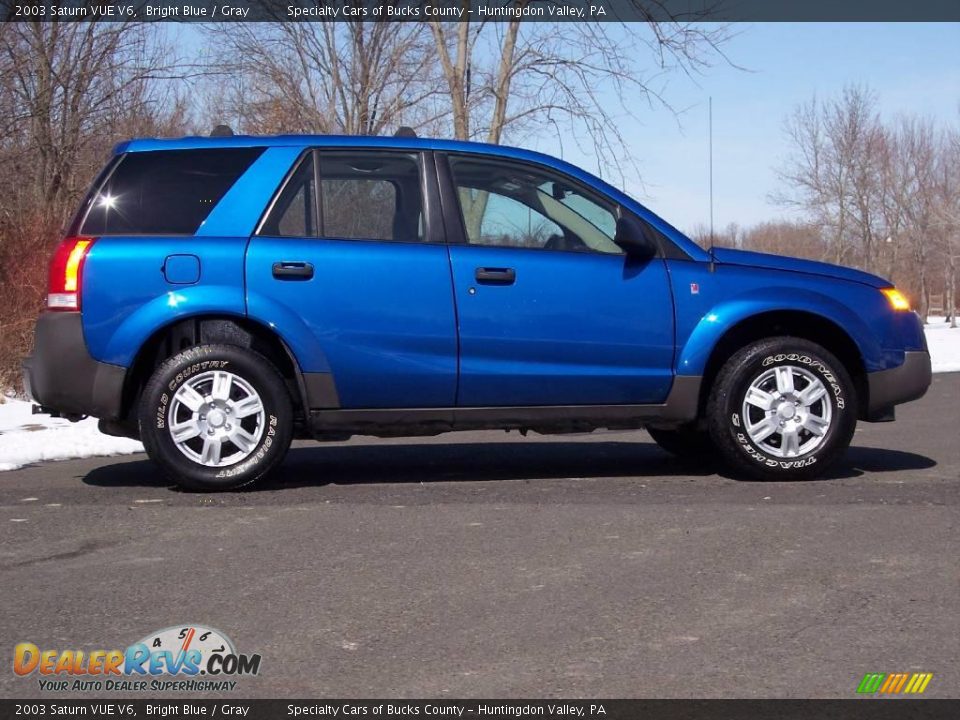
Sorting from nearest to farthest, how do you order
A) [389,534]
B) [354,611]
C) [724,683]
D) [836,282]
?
[724,683] < [354,611] < [389,534] < [836,282]

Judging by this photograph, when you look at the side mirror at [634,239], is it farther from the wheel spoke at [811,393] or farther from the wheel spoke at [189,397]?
the wheel spoke at [189,397]

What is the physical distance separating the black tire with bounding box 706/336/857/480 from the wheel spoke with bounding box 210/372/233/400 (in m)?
2.58

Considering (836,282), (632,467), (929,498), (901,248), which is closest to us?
(929,498)

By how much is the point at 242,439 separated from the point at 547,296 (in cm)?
177

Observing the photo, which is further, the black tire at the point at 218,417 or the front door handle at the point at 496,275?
the front door handle at the point at 496,275

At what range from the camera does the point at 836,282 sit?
6.79 metres

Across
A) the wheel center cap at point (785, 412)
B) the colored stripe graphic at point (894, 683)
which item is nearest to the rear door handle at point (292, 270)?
the wheel center cap at point (785, 412)

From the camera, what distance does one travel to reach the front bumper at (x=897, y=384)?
681 centimetres

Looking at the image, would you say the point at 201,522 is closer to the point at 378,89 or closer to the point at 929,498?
the point at 929,498

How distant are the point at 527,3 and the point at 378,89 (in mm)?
3169

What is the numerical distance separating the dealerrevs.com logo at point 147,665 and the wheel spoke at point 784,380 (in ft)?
12.6

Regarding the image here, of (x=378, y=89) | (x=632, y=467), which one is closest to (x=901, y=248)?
(x=378, y=89)

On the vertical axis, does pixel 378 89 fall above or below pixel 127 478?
above
